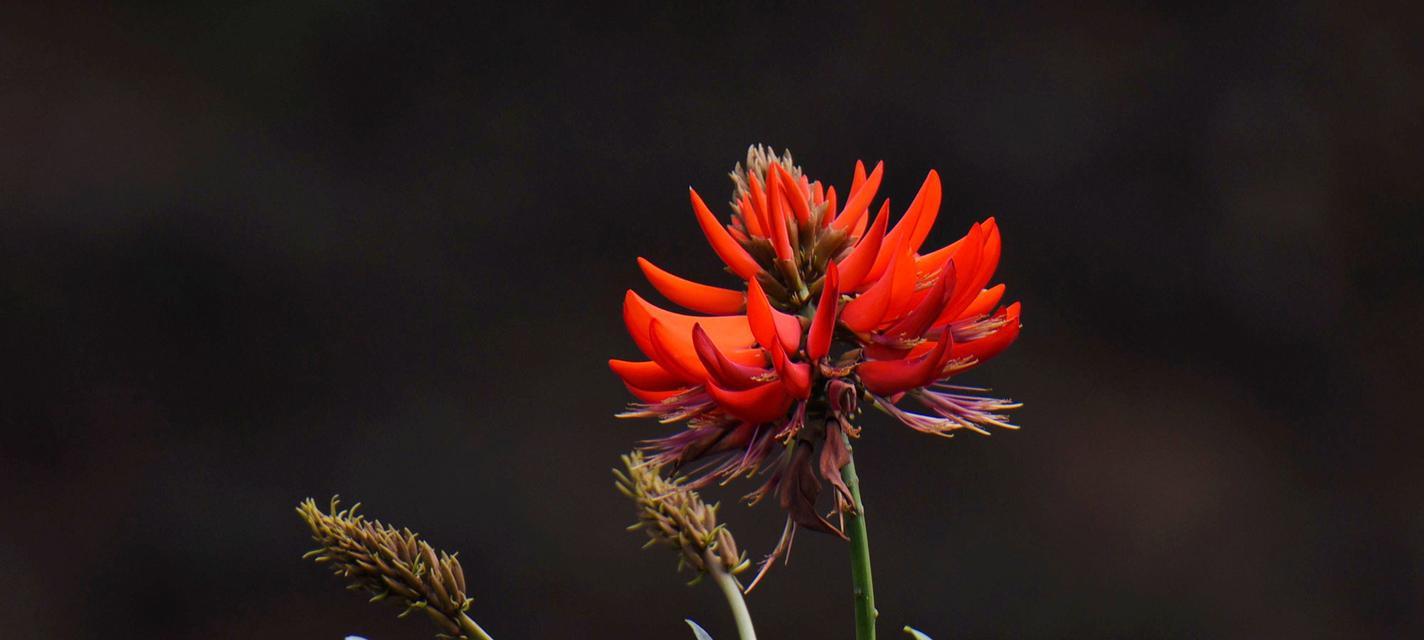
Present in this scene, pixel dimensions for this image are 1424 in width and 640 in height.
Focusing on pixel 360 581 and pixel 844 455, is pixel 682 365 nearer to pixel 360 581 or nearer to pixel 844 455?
pixel 844 455

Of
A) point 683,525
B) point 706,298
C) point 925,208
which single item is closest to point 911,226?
point 925,208

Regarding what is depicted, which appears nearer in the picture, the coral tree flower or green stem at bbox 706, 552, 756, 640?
the coral tree flower

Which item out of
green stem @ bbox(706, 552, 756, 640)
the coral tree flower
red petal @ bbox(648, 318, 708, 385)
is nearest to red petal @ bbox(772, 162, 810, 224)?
the coral tree flower

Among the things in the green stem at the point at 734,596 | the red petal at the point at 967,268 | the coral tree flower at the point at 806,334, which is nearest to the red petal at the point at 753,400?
the coral tree flower at the point at 806,334

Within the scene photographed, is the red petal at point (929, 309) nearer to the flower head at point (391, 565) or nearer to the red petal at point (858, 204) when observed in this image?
the red petal at point (858, 204)

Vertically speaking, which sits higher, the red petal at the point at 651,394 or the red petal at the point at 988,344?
the red petal at the point at 651,394

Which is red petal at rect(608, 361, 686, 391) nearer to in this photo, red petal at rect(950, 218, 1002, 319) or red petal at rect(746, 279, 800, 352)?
red petal at rect(746, 279, 800, 352)

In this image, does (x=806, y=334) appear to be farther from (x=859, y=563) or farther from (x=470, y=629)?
(x=470, y=629)
